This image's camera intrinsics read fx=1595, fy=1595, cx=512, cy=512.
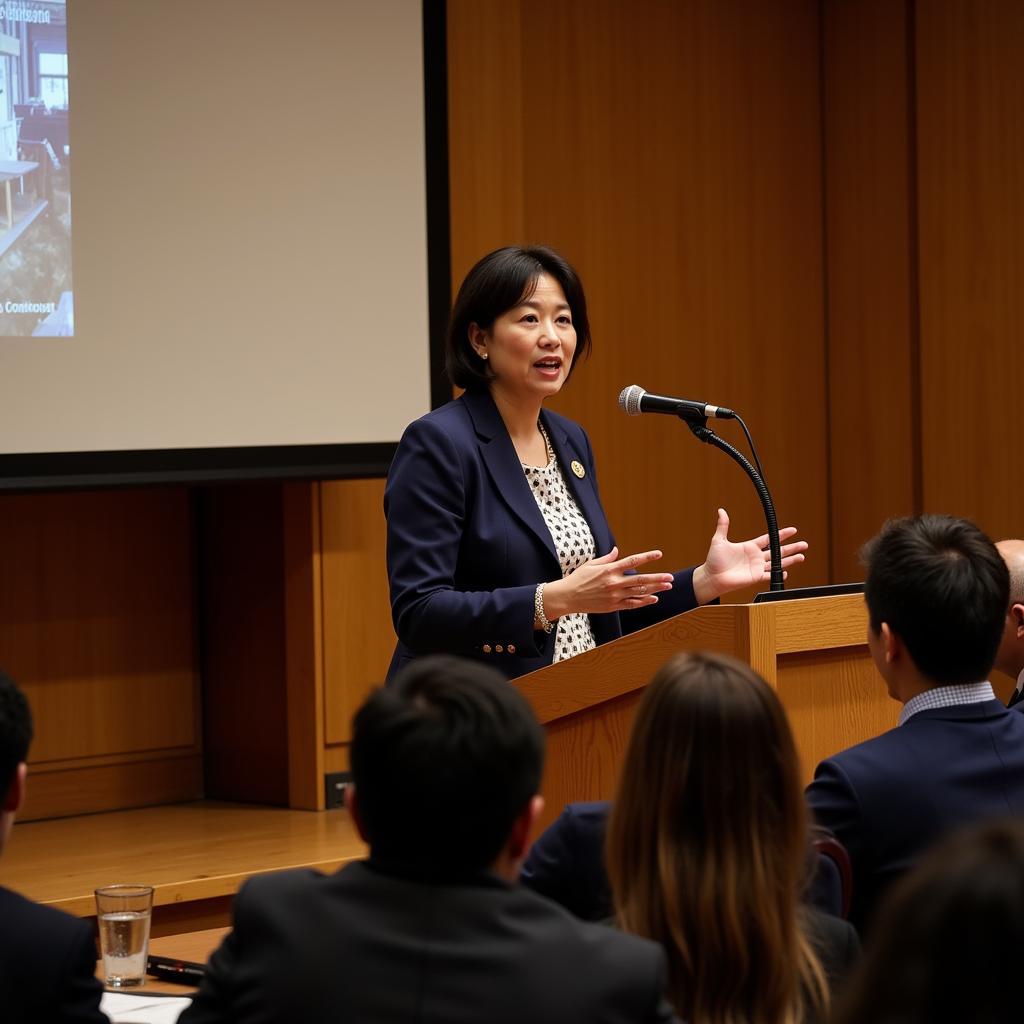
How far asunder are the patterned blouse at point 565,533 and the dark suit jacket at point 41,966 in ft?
5.27

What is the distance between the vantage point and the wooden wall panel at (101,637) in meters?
4.64

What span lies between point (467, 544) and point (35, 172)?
197 cm

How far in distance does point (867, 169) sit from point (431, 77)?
6.13ft

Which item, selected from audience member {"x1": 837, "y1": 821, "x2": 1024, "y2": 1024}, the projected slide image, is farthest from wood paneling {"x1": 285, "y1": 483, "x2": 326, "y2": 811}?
audience member {"x1": 837, "y1": 821, "x2": 1024, "y2": 1024}

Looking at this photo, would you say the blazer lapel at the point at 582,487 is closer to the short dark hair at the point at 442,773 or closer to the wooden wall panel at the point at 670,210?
the short dark hair at the point at 442,773

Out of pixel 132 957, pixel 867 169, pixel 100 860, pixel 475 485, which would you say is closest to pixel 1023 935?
pixel 132 957

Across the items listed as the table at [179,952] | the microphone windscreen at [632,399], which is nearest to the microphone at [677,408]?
the microphone windscreen at [632,399]

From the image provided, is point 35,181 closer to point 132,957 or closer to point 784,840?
point 132,957

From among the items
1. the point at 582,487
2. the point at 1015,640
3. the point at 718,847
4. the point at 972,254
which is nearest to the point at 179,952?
the point at 718,847

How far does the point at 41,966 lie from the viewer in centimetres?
136

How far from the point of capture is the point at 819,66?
237 inches

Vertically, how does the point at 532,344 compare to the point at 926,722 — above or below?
above

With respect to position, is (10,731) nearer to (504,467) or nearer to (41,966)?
(41,966)

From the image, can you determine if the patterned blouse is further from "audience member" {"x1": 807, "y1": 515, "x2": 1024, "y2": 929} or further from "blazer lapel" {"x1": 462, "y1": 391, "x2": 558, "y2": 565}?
"audience member" {"x1": 807, "y1": 515, "x2": 1024, "y2": 929}
